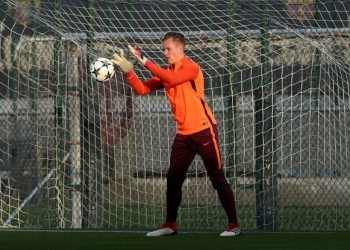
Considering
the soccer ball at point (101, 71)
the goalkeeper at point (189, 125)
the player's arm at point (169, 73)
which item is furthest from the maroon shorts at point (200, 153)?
the soccer ball at point (101, 71)

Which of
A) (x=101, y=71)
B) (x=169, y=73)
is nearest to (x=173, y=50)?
(x=169, y=73)

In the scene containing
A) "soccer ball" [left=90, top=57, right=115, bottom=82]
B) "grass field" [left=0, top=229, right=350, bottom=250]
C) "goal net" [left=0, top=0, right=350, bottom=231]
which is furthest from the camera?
"goal net" [left=0, top=0, right=350, bottom=231]

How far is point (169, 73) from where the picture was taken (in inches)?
386

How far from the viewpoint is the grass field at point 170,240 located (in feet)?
30.3

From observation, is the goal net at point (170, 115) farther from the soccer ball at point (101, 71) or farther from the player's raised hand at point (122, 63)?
the player's raised hand at point (122, 63)

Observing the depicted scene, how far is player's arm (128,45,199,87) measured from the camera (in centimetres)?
978

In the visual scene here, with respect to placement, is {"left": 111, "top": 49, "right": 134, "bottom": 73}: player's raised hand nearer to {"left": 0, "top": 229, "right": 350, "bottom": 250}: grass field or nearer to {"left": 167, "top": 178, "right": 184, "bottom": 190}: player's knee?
{"left": 167, "top": 178, "right": 184, "bottom": 190}: player's knee

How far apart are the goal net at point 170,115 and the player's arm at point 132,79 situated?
2.66 meters

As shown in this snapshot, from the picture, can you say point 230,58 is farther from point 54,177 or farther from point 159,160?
point 54,177

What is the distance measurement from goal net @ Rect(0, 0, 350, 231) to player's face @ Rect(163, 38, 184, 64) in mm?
2645

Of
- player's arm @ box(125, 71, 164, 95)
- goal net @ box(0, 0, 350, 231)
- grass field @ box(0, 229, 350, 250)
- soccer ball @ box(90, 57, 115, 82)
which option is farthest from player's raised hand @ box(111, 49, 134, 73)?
goal net @ box(0, 0, 350, 231)

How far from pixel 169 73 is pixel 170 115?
3812 mm

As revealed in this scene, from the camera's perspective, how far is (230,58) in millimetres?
12891

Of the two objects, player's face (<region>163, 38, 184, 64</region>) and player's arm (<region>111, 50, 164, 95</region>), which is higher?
player's face (<region>163, 38, 184, 64</region>)
